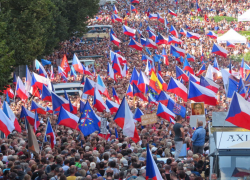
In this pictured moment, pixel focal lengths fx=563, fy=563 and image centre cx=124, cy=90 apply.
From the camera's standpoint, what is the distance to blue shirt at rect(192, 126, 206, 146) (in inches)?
547

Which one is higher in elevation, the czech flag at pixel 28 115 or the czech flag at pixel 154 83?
the czech flag at pixel 154 83

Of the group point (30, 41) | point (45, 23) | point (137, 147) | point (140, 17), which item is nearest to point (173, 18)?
point (140, 17)

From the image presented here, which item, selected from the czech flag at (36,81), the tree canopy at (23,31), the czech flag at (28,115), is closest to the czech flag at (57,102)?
the czech flag at (28,115)

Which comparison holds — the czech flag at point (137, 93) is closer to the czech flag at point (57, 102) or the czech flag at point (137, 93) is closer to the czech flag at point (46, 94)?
the czech flag at point (46, 94)

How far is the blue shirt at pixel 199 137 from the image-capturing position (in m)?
13.9

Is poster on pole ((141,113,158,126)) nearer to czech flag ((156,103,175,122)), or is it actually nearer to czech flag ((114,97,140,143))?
czech flag ((114,97,140,143))

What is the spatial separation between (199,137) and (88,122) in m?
4.51

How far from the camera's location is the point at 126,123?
16.3 m

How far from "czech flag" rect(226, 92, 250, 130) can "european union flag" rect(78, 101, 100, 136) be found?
20.3 feet

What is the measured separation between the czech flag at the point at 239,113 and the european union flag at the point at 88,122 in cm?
620

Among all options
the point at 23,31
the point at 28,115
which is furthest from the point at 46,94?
the point at 23,31

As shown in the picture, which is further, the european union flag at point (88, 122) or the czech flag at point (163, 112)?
the czech flag at point (163, 112)

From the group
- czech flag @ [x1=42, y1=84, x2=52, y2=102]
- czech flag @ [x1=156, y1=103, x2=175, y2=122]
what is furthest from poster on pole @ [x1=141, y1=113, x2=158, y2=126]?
czech flag @ [x1=42, y1=84, x2=52, y2=102]

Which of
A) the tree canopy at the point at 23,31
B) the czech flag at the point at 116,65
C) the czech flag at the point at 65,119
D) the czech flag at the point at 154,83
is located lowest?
the czech flag at the point at 65,119
